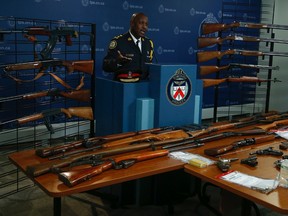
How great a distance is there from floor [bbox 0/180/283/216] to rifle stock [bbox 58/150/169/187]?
97cm

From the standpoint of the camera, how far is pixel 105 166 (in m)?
2.05

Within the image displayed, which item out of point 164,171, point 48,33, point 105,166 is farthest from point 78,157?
point 48,33

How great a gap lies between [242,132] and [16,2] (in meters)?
3.02

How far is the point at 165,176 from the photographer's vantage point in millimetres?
3113

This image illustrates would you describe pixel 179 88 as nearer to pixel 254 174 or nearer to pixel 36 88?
pixel 254 174

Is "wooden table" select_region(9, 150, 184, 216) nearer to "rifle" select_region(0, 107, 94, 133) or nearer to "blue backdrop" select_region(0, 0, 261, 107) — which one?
"rifle" select_region(0, 107, 94, 133)

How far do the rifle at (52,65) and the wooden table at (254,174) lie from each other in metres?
1.40

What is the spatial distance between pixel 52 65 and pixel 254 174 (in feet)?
6.35

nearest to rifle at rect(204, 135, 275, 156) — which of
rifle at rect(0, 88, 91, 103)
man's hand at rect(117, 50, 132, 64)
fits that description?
rifle at rect(0, 88, 91, 103)

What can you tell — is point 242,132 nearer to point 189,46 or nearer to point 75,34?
point 75,34

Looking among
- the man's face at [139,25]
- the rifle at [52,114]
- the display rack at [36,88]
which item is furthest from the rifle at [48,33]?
the man's face at [139,25]

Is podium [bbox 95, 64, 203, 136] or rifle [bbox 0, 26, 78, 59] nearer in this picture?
podium [bbox 95, 64, 203, 136]

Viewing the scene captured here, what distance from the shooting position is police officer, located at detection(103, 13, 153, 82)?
3.86 meters

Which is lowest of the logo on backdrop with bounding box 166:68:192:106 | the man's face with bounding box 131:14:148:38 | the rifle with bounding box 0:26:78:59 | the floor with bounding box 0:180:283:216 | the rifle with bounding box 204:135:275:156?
the floor with bounding box 0:180:283:216
